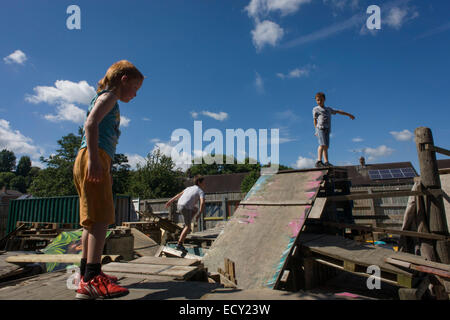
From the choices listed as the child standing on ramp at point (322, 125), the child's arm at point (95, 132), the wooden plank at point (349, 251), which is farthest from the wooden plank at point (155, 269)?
the child standing on ramp at point (322, 125)

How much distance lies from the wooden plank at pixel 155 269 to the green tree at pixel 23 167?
125434mm

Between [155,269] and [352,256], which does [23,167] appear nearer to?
[155,269]

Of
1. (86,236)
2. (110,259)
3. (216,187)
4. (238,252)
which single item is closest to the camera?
(86,236)

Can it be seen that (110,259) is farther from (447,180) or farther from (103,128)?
(447,180)

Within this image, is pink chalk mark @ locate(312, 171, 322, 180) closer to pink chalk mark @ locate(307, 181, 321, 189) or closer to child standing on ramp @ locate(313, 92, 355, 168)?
pink chalk mark @ locate(307, 181, 321, 189)

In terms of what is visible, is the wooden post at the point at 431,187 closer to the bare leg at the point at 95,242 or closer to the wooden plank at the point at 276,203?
the wooden plank at the point at 276,203

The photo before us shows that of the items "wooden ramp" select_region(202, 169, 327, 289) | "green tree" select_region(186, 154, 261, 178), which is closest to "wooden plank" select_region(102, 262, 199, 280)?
"wooden ramp" select_region(202, 169, 327, 289)

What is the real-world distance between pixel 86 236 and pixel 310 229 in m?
4.57

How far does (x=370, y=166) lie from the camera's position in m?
31.2

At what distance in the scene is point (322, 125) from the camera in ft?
20.2

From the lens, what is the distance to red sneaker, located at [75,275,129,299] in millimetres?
1739

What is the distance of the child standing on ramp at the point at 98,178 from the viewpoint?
1.78 meters
